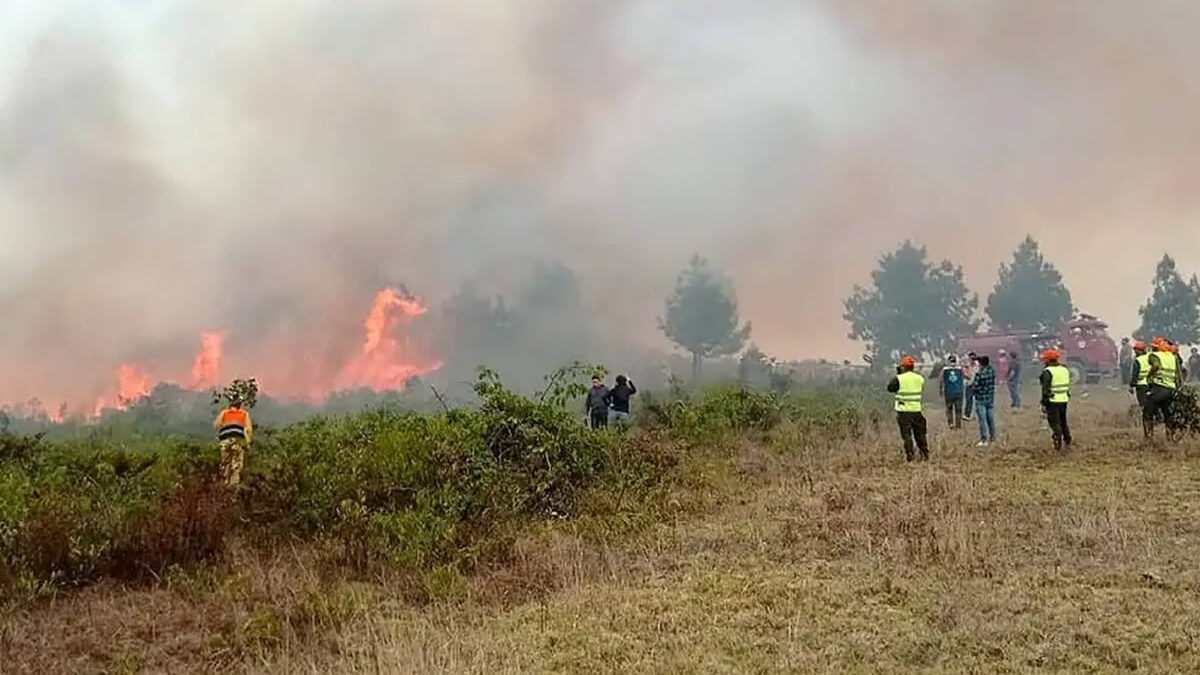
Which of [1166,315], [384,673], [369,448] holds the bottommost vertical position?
[384,673]

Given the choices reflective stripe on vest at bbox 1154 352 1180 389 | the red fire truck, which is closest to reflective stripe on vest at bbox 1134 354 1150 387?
reflective stripe on vest at bbox 1154 352 1180 389

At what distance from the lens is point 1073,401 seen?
26.7 m

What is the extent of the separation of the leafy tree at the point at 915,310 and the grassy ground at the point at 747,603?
1807 inches

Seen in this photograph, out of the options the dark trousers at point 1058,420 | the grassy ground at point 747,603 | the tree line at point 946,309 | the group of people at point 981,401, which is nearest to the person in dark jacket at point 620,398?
the group of people at point 981,401

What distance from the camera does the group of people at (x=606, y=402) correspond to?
18227 millimetres

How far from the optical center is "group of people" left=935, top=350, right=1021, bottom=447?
52.5 feet

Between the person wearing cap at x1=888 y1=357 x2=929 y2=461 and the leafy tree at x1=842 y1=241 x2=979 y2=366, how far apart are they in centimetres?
4172

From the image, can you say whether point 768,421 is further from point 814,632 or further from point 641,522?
point 814,632

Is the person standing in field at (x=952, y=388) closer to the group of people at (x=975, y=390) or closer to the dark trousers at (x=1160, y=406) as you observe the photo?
the group of people at (x=975, y=390)

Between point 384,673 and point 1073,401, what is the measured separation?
25060mm

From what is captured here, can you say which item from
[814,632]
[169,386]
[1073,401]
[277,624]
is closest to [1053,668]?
[814,632]

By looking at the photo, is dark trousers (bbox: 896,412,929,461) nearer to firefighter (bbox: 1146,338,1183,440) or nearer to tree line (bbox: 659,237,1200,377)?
firefighter (bbox: 1146,338,1183,440)

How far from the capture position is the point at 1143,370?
1482 cm

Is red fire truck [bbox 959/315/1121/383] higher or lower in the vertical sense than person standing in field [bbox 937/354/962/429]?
higher
